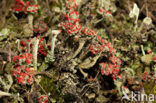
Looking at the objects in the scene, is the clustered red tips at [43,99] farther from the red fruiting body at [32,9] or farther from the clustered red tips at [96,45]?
the red fruiting body at [32,9]

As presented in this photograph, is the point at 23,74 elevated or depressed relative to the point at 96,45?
depressed

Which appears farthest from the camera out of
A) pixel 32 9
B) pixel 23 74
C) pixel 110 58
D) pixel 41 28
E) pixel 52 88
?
pixel 32 9

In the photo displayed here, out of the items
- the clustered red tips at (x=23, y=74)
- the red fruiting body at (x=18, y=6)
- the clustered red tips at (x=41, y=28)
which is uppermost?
the red fruiting body at (x=18, y=6)

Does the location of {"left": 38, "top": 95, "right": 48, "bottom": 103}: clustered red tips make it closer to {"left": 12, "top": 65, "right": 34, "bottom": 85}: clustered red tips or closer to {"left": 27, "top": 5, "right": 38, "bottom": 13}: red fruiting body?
{"left": 12, "top": 65, "right": 34, "bottom": 85}: clustered red tips

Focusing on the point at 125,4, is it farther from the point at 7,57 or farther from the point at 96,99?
the point at 7,57

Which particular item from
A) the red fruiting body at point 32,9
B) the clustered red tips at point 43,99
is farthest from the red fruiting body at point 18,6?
the clustered red tips at point 43,99

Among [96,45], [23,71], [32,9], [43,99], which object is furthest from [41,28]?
[43,99]

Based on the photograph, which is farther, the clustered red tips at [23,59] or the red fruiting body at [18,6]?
the red fruiting body at [18,6]

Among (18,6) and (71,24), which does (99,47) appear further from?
(18,6)

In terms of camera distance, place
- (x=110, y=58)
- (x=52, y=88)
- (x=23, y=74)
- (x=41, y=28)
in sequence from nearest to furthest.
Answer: (x=23, y=74)
(x=52, y=88)
(x=110, y=58)
(x=41, y=28)
